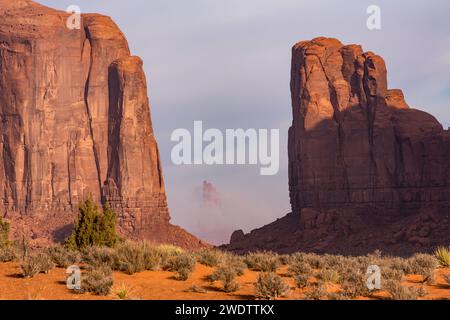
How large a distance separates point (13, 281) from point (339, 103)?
286 ft

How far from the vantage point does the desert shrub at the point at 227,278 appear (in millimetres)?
19672

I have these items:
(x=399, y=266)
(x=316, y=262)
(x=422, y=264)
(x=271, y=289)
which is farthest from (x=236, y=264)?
(x=422, y=264)

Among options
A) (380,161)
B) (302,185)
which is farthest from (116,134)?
(380,161)

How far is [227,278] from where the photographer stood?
20.0 m

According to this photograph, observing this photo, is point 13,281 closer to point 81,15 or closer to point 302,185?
point 302,185

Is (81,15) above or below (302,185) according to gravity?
above

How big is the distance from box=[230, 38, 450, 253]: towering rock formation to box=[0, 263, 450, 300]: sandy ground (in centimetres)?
6809

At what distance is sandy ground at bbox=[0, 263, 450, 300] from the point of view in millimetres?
18516

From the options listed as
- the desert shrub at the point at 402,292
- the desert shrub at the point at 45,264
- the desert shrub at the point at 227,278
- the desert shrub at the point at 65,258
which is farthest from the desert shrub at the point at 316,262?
the desert shrub at the point at 45,264

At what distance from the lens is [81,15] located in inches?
4471

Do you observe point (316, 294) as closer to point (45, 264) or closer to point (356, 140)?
point (45, 264)

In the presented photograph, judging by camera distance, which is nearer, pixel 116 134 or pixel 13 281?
pixel 13 281

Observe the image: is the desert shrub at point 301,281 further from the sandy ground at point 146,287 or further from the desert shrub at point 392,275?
the desert shrub at point 392,275

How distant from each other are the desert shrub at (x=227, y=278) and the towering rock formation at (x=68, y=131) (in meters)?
79.4
